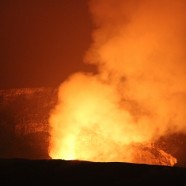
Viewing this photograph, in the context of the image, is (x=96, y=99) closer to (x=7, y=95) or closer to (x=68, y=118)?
(x=68, y=118)

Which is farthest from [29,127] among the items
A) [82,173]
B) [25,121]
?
[82,173]

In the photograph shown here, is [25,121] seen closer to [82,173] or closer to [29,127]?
[29,127]

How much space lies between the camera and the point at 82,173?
1043 cm

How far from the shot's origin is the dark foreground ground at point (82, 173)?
9883mm

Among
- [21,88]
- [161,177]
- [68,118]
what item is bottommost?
[161,177]

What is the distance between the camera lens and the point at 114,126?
2686 centimetres

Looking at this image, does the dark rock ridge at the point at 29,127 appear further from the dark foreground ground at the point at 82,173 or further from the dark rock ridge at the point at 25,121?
the dark foreground ground at the point at 82,173

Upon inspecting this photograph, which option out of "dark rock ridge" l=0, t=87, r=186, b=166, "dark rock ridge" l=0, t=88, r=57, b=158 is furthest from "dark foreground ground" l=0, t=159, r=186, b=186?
"dark rock ridge" l=0, t=88, r=57, b=158

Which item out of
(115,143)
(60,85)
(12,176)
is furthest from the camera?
(60,85)

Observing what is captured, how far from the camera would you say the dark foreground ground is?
9.88 m

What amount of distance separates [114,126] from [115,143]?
3.84 ft

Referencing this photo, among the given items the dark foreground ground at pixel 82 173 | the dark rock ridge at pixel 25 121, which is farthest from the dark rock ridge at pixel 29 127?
the dark foreground ground at pixel 82 173

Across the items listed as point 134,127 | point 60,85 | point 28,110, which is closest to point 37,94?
point 28,110

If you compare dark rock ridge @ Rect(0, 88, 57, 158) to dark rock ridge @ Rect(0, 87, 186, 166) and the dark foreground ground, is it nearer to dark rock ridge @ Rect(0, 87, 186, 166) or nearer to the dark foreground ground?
dark rock ridge @ Rect(0, 87, 186, 166)
